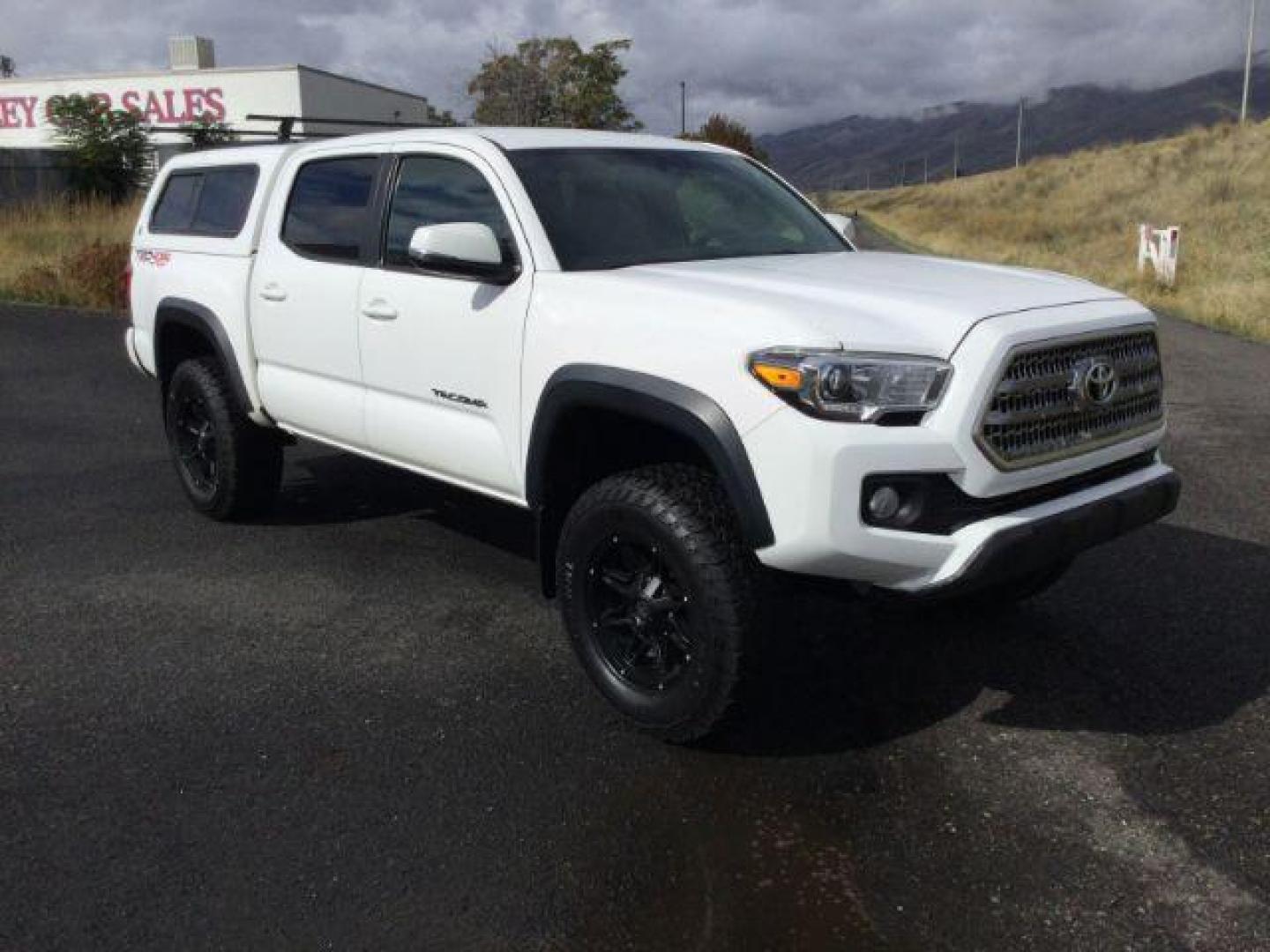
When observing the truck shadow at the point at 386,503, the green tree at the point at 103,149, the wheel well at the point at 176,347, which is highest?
the green tree at the point at 103,149

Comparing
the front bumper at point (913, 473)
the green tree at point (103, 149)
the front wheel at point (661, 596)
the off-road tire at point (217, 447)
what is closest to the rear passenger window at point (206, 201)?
the off-road tire at point (217, 447)

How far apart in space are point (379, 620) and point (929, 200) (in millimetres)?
63512

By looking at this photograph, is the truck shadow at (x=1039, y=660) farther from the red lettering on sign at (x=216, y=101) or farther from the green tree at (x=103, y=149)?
the red lettering on sign at (x=216, y=101)

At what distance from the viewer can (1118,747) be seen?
11.8 ft

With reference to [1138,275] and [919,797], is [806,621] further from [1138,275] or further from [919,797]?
[1138,275]

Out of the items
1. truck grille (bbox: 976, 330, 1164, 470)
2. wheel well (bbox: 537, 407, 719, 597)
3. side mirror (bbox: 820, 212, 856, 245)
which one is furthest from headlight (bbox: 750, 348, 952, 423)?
side mirror (bbox: 820, 212, 856, 245)

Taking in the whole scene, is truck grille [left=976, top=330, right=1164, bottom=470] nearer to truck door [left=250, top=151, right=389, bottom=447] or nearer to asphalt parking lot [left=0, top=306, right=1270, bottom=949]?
asphalt parking lot [left=0, top=306, right=1270, bottom=949]

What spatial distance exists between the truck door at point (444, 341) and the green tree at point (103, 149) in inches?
866

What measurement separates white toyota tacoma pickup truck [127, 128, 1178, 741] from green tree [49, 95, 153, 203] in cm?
2163

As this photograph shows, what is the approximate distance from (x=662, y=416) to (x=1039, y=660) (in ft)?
6.07

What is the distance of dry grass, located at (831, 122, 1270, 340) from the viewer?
17531mm

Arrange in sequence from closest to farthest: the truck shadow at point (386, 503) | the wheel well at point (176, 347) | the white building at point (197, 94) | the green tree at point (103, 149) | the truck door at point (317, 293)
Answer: the truck door at point (317, 293)
the truck shadow at point (386, 503)
the wheel well at point (176, 347)
the green tree at point (103, 149)
the white building at point (197, 94)

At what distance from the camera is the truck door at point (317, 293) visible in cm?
477

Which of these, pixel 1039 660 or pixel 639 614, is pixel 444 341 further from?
pixel 1039 660
